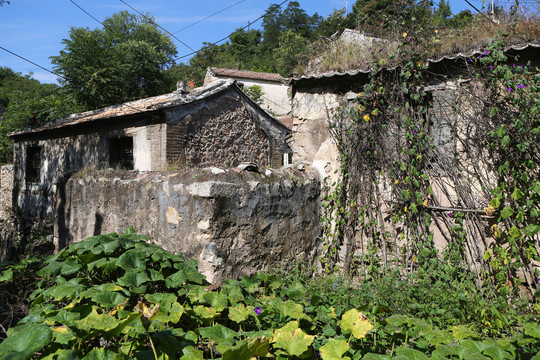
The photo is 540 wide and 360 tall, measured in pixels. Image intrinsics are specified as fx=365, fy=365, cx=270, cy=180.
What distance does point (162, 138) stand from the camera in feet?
31.9

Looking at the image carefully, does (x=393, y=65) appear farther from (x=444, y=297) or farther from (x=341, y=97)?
(x=444, y=297)

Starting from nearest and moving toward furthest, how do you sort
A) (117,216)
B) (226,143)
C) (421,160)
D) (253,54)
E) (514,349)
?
(514,349), (421,160), (117,216), (226,143), (253,54)

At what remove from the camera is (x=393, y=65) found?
4703mm

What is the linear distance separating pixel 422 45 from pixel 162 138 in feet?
23.1

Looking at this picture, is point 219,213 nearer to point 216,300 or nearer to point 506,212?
point 216,300

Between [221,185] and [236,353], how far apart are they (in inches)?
93.0

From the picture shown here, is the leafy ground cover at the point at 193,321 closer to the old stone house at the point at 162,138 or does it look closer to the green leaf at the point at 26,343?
the green leaf at the point at 26,343

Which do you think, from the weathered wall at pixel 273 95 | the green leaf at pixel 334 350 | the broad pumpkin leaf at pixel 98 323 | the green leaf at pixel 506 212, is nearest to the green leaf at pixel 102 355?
the broad pumpkin leaf at pixel 98 323

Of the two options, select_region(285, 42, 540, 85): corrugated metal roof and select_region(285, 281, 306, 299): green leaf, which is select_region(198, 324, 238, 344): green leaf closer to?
select_region(285, 281, 306, 299): green leaf

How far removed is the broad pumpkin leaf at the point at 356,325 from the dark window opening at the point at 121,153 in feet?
33.5

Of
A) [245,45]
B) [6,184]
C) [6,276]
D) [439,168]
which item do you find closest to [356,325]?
[6,276]

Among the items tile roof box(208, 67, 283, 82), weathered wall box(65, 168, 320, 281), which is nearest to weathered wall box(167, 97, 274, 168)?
weathered wall box(65, 168, 320, 281)

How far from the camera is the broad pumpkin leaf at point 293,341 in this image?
6.47ft

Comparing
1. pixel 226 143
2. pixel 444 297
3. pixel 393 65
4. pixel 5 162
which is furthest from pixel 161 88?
pixel 444 297
